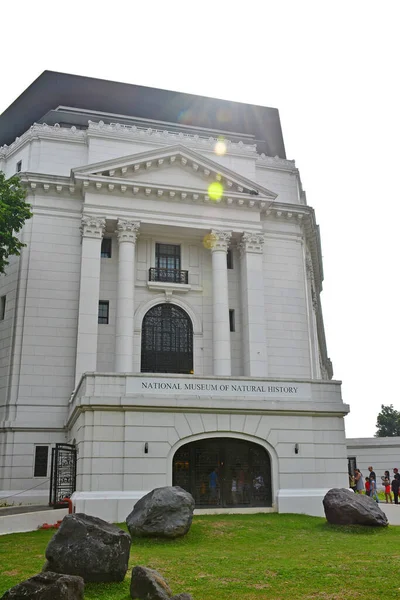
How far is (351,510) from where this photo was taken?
59.3 ft

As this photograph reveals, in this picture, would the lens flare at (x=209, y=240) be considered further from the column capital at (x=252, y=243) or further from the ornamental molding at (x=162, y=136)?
the ornamental molding at (x=162, y=136)

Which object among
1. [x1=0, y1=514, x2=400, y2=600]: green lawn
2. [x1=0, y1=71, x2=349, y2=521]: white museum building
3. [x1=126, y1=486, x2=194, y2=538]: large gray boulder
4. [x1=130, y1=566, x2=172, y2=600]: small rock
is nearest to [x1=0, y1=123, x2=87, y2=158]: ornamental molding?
[x1=0, y1=71, x2=349, y2=521]: white museum building

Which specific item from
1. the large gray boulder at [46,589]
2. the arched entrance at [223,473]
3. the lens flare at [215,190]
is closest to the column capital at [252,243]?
the lens flare at [215,190]

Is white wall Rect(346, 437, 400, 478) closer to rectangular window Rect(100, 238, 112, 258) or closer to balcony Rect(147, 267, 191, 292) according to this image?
balcony Rect(147, 267, 191, 292)

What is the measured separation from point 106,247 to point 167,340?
664 centimetres

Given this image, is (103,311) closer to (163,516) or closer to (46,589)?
(163,516)

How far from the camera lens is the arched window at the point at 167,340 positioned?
32.9 m

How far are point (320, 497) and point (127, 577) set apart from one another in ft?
39.0

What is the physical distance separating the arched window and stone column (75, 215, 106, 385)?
11.5 feet

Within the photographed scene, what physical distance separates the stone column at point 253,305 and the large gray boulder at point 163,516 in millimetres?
15774

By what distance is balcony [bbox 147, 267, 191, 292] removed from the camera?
110 ft

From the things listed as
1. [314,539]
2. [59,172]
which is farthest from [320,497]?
[59,172]

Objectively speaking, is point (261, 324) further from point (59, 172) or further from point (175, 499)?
point (175, 499)

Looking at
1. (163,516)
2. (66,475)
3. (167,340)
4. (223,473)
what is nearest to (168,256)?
(167,340)
